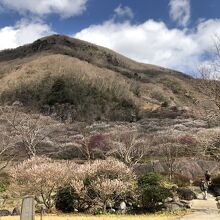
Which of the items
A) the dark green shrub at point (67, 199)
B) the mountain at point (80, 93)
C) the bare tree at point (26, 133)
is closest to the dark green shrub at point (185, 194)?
the dark green shrub at point (67, 199)

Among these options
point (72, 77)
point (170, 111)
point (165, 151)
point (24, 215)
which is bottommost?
point (24, 215)

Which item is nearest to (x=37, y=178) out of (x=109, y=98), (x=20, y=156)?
(x=20, y=156)

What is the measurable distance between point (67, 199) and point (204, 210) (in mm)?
8287

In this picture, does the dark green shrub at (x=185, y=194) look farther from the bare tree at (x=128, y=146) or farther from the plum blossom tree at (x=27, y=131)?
the plum blossom tree at (x=27, y=131)

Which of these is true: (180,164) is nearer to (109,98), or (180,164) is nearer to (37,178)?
(37,178)

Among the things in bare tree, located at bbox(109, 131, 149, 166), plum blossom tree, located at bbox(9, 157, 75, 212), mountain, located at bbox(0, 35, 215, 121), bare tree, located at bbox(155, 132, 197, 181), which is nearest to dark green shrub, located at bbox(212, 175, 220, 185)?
bare tree, located at bbox(155, 132, 197, 181)

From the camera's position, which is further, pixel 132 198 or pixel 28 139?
pixel 28 139

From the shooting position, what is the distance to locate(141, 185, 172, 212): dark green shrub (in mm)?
26844

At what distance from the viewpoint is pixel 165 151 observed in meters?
56.4

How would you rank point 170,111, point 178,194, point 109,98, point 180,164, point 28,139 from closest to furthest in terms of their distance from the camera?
1. point 178,194
2. point 180,164
3. point 28,139
4. point 170,111
5. point 109,98

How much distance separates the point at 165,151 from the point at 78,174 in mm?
28453

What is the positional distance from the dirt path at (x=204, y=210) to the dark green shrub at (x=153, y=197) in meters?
1.91

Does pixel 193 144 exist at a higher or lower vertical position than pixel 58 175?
higher

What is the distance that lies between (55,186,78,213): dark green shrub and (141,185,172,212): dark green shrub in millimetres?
4285
